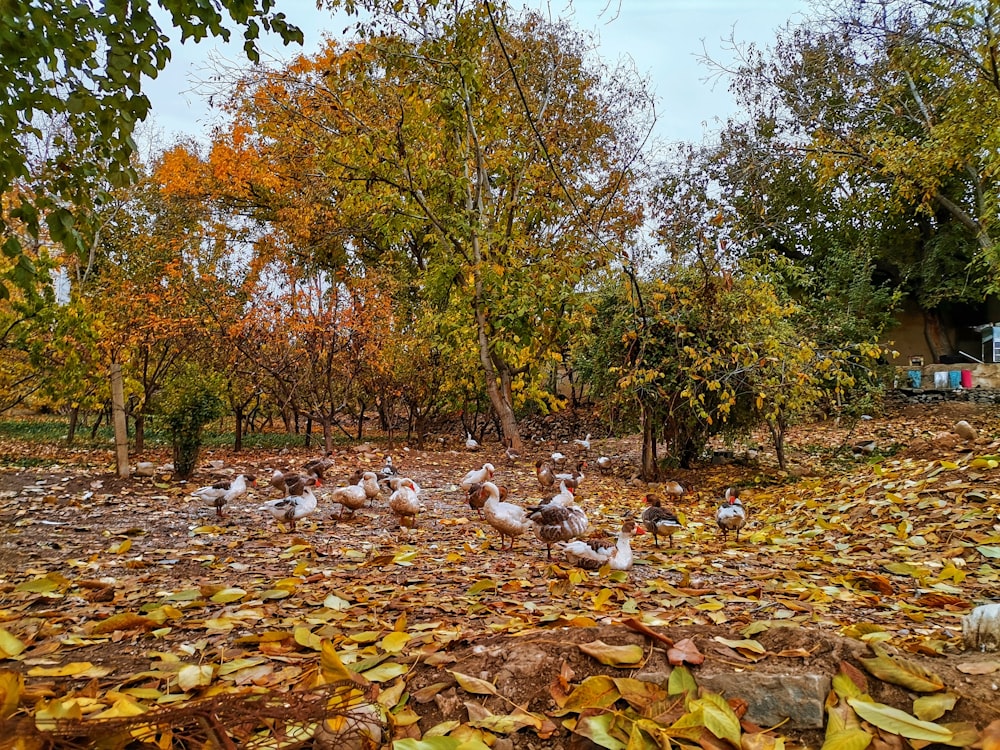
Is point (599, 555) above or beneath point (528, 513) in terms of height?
beneath

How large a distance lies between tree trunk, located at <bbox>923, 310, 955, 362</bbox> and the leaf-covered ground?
18.2m

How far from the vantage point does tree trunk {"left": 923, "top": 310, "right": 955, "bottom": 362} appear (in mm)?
21156

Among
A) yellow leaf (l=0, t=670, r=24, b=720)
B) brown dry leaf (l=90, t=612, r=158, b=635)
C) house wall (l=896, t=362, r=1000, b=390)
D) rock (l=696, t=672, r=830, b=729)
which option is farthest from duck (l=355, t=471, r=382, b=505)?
house wall (l=896, t=362, r=1000, b=390)

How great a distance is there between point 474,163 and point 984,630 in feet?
32.8

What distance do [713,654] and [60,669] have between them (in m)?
2.14

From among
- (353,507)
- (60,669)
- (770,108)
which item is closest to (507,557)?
(353,507)

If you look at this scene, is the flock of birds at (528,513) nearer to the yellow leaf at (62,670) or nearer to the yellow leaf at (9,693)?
the yellow leaf at (62,670)

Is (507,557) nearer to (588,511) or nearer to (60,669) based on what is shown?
(588,511)

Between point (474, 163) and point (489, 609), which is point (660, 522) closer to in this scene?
point (489, 609)

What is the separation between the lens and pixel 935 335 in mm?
21297

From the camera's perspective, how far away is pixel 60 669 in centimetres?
202

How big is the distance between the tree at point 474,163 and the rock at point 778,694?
5.71 meters

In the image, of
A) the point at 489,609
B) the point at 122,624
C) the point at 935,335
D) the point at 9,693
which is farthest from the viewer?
the point at 935,335

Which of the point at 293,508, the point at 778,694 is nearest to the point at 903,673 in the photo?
the point at 778,694
